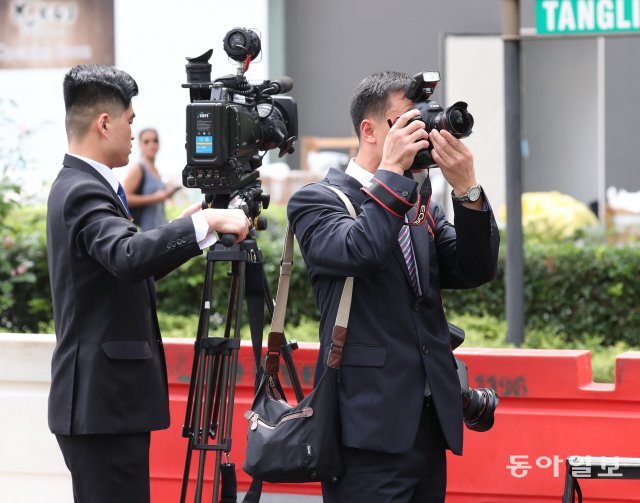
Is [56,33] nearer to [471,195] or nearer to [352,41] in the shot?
[352,41]

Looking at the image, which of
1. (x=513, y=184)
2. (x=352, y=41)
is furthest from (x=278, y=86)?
(x=352, y=41)

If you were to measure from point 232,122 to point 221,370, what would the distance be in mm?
821

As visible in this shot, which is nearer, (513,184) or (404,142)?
(404,142)

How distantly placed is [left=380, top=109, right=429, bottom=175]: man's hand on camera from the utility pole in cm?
295

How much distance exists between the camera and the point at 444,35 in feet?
46.0

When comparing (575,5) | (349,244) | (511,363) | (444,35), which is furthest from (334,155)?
(349,244)

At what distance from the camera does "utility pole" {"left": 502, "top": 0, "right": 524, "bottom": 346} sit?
598 centimetres

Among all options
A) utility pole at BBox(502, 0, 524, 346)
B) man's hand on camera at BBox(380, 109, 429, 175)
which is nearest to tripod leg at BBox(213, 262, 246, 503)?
man's hand on camera at BBox(380, 109, 429, 175)

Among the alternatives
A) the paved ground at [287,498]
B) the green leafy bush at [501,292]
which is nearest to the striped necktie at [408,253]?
the paved ground at [287,498]

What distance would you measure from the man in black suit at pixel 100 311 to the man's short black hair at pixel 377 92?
0.46 meters

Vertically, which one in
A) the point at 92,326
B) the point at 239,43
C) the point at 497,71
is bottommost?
the point at 92,326

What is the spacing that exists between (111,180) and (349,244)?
861 millimetres

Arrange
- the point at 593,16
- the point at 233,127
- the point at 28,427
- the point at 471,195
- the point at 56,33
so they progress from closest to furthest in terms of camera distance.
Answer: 1. the point at 471,195
2. the point at 233,127
3. the point at 28,427
4. the point at 593,16
5. the point at 56,33

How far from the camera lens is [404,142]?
312cm
